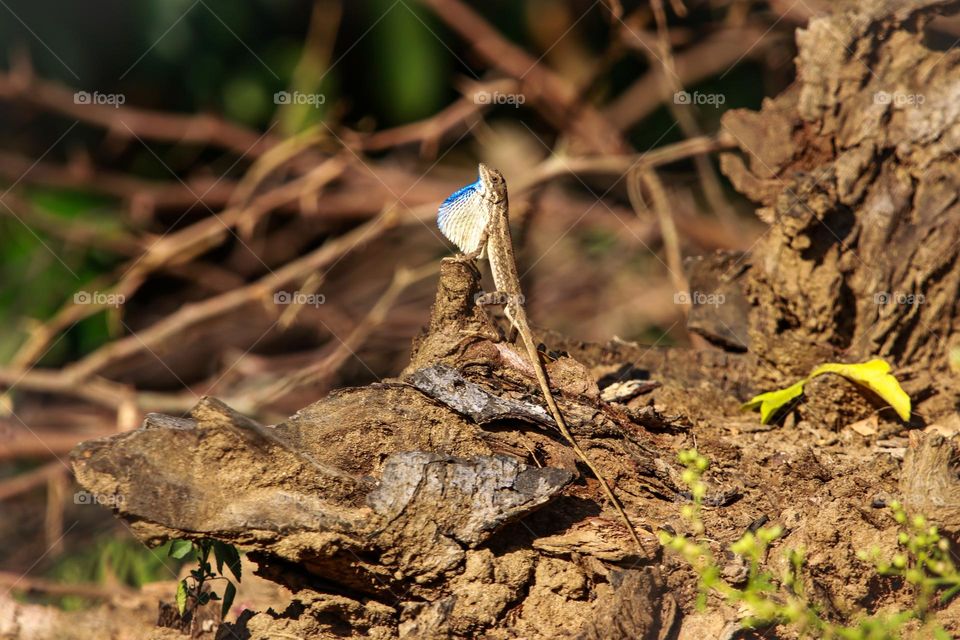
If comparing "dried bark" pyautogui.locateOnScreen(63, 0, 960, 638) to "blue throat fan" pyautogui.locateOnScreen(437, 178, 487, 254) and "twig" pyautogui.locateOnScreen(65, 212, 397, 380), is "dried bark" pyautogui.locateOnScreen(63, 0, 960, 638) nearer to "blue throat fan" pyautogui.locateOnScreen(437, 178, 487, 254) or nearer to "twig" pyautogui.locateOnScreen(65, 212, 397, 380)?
"blue throat fan" pyautogui.locateOnScreen(437, 178, 487, 254)

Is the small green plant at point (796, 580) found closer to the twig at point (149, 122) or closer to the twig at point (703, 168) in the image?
the twig at point (703, 168)

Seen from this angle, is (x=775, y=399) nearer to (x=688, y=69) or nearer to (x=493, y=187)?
(x=493, y=187)

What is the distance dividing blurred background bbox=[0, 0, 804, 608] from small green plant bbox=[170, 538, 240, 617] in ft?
11.0

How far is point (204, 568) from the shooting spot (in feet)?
8.52

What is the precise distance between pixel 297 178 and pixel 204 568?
4.89m

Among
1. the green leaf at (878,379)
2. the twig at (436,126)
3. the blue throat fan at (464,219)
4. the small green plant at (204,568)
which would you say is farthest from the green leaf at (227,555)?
the twig at (436,126)

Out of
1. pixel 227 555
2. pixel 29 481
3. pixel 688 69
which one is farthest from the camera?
pixel 688 69

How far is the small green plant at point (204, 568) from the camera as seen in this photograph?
2.49m

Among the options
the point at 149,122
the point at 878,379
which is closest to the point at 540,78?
the point at 149,122

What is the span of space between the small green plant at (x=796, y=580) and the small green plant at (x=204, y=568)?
111cm

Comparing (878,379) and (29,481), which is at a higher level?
(29,481)


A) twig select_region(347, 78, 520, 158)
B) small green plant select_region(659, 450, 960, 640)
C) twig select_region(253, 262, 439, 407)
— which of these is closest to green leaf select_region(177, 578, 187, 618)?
small green plant select_region(659, 450, 960, 640)

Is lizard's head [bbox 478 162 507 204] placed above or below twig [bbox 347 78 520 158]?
below

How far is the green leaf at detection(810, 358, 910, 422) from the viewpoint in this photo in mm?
2947
